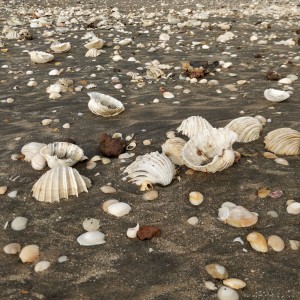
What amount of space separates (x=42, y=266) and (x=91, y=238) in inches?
18.3

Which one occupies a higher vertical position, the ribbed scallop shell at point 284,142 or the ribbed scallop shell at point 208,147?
the ribbed scallop shell at point 208,147

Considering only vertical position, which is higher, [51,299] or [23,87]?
[51,299]

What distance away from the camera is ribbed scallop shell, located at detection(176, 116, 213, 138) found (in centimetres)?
477

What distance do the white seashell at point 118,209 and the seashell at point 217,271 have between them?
0.99 metres

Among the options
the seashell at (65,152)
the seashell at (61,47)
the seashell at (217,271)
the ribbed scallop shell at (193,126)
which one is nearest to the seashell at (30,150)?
the seashell at (65,152)

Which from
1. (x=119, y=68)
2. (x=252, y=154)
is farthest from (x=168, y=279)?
(x=119, y=68)

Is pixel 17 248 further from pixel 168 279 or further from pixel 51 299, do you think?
pixel 168 279

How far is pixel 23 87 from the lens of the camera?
693 cm

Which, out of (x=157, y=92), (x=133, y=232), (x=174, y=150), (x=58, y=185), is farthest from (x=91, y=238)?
(x=157, y=92)

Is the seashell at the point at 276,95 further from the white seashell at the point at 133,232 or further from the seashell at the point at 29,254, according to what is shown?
the seashell at the point at 29,254

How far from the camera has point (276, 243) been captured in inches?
119

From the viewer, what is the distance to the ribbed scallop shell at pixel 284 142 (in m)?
4.25

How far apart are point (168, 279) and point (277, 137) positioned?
7.96ft

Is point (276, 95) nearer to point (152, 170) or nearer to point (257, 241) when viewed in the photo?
point (152, 170)
